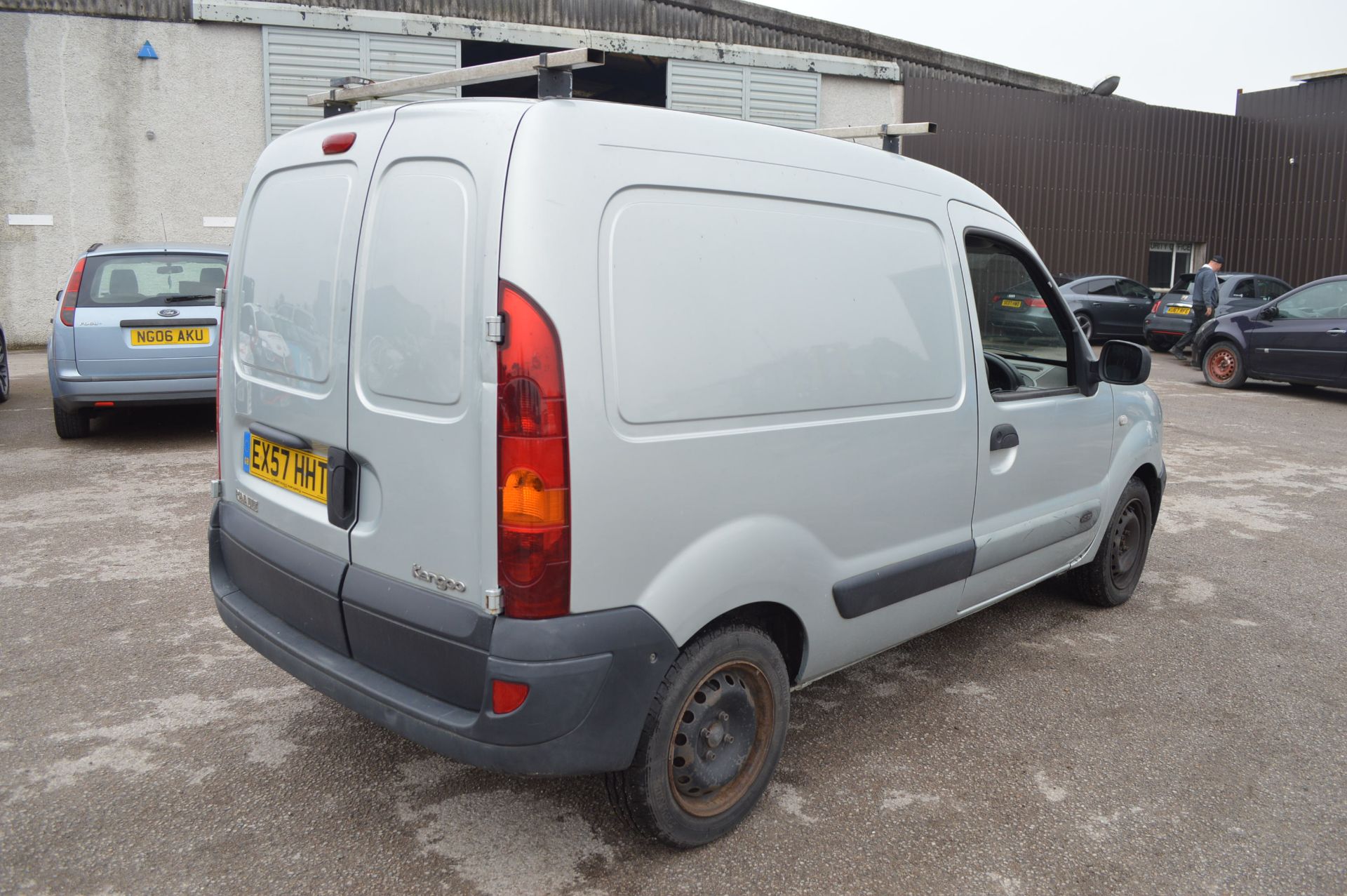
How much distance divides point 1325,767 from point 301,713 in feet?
11.0

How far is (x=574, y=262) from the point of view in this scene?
86.2 inches

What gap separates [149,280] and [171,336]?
526 mm

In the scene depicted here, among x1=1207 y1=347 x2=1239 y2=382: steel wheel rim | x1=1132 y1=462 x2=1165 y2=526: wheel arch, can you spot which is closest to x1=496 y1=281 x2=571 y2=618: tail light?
x1=1132 y1=462 x2=1165 y2=526: wheel arch

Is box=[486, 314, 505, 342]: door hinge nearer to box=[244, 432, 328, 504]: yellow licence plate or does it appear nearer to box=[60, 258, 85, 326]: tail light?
box=[244, 432, 328, 504]: yellow licence plate

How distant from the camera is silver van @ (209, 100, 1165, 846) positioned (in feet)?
7.21

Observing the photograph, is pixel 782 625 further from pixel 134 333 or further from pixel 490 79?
pixel 134 333

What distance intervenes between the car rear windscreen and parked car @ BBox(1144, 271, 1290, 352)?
1413cm

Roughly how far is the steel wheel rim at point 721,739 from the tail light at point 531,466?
22.4 inches

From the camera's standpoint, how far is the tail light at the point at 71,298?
720 centimetres

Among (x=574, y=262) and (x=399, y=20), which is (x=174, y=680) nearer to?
(x=574, y=262)

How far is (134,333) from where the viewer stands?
7230 millimetres

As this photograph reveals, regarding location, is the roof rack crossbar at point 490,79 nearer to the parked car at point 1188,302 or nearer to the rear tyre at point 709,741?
the rear tyre at point 709,741

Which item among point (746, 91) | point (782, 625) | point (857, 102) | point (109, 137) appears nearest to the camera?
point (782, 625)

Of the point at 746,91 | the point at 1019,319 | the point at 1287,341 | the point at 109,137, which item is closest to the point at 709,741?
the point at 1019,319
